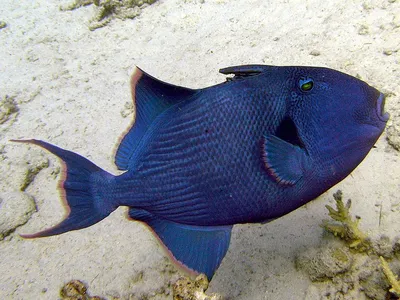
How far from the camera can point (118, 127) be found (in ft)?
12.5

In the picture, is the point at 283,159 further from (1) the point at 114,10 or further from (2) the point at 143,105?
(1) the point at 114,10

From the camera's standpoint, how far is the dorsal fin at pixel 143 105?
164cm

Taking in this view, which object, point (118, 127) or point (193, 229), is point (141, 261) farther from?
point (118, 127)

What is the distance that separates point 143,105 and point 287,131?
76 centimetres

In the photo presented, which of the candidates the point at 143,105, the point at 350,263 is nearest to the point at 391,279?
the point at 350,263

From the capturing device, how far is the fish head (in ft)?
4.61

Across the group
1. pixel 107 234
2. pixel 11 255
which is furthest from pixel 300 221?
pixel 11 255

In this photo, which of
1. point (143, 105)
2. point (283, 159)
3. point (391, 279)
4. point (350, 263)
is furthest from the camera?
point (350, 263)

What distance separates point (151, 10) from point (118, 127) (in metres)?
2.48

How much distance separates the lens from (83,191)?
164 cm

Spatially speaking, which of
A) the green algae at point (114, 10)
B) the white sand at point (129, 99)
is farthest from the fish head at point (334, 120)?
the green algae at point (114, 10)

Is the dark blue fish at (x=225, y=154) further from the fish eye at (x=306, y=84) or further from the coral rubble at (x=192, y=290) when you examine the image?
the coral rubble at (x=192, y=290)

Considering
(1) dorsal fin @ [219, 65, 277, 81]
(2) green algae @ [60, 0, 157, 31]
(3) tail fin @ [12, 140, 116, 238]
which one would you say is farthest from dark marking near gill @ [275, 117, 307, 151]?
(2) green algae @ [60, 0, 157, 31]

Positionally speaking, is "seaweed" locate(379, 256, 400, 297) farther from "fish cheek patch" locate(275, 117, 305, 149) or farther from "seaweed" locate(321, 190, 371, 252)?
"fish cheek patch" locate(275, 117, 305, 149)
